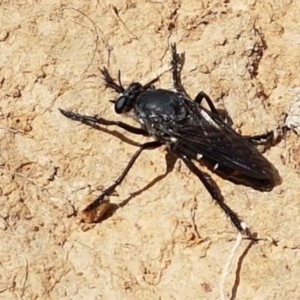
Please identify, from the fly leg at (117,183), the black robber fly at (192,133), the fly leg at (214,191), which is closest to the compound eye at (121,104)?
the black robber fly at (192,133)

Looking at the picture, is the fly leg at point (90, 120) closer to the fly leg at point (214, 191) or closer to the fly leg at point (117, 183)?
the fly leg at point (117, 183)

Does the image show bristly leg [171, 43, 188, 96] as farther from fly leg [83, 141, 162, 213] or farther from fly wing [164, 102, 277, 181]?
fly leg [83, 141, 162, 213]

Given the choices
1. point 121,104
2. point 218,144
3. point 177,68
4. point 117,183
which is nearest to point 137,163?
point 117,183

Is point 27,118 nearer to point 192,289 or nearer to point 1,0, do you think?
point 1,0

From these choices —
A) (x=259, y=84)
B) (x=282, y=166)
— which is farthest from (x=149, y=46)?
(x=282, y=166)

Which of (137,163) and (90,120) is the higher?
A: (90,120)

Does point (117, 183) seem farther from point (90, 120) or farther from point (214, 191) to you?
point (214, 191)
